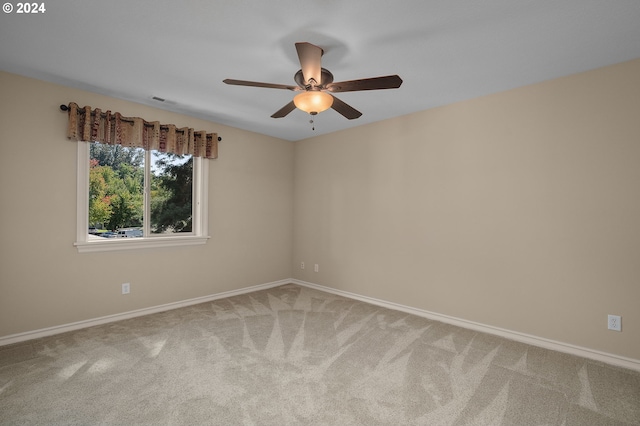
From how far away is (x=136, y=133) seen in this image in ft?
10.9

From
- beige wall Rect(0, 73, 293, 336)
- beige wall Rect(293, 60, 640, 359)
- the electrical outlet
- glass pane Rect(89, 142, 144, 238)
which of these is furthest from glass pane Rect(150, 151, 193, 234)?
the electrical outlet

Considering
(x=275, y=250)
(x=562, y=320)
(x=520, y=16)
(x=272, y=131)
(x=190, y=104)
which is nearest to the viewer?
(x=520, y=16)

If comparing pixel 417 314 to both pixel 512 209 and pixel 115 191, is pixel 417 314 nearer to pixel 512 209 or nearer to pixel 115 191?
pixel 512 209

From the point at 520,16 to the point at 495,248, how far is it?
6.62 ft

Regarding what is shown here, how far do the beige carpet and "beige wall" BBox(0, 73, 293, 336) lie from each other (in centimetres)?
33

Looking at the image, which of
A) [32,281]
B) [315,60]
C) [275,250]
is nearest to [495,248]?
[315,60]

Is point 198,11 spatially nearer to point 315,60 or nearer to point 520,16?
point 315,60

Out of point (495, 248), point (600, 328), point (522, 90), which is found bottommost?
point (600, 328)

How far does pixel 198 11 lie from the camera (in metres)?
1.87

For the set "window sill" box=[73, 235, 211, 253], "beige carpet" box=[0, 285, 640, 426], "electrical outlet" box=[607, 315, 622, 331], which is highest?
"window sill" box=[73, 235, 211, 253]

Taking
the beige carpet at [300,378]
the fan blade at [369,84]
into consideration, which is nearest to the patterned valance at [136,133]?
the beige carpet at [300,378]

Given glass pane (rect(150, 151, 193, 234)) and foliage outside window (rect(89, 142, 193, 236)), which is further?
glass pane (rect(150, 151, 193, 234))

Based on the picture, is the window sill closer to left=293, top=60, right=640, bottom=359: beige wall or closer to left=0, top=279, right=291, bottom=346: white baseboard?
left=0, top=279, right=291, bottom=346: white baseboard

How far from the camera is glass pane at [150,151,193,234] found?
12.1 feet
